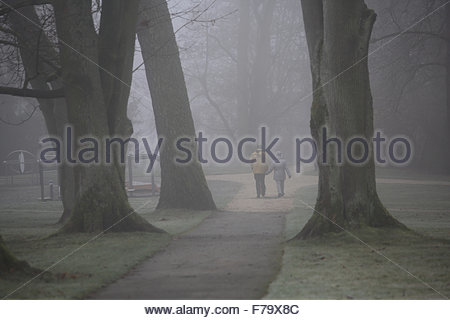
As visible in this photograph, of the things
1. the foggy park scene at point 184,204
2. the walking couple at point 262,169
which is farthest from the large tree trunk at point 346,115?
the walking couple at point 262,169

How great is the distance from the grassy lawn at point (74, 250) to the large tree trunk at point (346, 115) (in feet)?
10.6

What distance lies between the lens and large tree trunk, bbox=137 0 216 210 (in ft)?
67.2

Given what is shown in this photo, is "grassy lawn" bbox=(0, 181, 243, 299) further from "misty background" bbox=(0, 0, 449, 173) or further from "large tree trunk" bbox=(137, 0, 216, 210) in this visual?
"misty background" bbox=(0, 0, 449, 173)

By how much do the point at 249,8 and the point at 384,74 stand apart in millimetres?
16212

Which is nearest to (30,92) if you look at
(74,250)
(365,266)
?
(74,250)

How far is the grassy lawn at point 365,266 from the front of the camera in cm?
800

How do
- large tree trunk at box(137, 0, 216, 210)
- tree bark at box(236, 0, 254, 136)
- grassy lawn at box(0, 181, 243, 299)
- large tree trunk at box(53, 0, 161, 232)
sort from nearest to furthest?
1. grassy lawn at box(0, 181, 243, 299)
2. large tree trunk at box(53, 0, 161, 232)
3. large tree trunk at box(137, 0, 216, 210)
4. tree bark at box(236, 0, 254, 136)

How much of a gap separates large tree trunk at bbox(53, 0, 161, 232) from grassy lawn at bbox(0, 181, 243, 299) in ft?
1.64

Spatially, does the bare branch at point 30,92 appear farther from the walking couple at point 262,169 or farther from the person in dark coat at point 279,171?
the person in dark coat at point 279,171

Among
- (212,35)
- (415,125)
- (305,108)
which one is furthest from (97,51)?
(305,108)

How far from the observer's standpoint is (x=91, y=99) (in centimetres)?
1402

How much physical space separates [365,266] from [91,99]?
270 inches

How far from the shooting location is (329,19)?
41.5 ft

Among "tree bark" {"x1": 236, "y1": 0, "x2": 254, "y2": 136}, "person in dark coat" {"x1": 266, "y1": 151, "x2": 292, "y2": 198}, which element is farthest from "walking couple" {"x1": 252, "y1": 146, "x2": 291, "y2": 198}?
"tree bark" {"x1": 236, "y1": 0, "x2": 254, "y2": 136}
